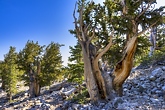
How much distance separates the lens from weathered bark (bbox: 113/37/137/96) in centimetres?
823

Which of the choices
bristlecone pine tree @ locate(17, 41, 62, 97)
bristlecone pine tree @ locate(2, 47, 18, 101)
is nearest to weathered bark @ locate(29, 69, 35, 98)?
bristlecone pine tree @ locate(17, 41, 62, 97)

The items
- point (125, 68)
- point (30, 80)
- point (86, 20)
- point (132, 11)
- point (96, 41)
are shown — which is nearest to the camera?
point (132, 11)

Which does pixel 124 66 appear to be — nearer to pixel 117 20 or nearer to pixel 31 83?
pixel 117 20

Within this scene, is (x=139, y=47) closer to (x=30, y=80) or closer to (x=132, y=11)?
(x=132, y=11)

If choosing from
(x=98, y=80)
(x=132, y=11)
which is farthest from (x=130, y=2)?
(x=98, y=80)

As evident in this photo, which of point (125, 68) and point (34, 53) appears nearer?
point (125, 68)

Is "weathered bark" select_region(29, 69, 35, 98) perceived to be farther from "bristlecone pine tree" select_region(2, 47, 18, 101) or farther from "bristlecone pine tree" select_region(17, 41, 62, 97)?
"bristlecone pine tree" select_region(2, 47, 18, 101)

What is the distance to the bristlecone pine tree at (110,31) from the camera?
797cm

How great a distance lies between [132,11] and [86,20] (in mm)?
2675

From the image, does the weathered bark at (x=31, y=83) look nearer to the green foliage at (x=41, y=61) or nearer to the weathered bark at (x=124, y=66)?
the green foliage at (x=41, y=61)

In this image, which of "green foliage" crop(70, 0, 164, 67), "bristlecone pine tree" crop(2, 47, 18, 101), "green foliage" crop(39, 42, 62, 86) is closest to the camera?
"green foliage" crop(70, 0, 164, 67)

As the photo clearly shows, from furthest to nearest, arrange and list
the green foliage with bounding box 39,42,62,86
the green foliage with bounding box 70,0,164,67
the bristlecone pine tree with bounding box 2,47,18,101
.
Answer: the bristlecone pine tree with bounding box 2,47,18,101 → the green foliage with bounding box 39,42,62,86 → the green foliage with bounding box 70,0,164,67

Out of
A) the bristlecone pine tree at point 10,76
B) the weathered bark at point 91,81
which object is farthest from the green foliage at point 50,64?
the weathered bark at point 91,81

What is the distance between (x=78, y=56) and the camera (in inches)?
760
